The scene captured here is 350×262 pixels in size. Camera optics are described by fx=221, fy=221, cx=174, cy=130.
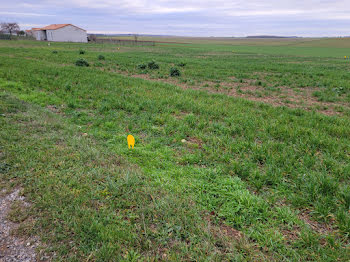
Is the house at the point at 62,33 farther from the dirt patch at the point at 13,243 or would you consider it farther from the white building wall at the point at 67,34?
the dirt patch at the point at 13,243

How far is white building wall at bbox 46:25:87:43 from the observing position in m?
61.8

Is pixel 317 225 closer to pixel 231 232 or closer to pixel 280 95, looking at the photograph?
pixel 231 232

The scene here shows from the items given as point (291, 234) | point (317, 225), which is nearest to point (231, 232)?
point (291, 234)

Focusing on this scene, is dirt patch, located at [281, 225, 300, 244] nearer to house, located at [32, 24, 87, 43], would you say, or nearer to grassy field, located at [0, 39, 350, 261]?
grassy field, located at [0, 39, 350, 261]

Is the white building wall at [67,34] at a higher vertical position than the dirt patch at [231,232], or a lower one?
higher

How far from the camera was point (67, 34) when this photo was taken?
208 feet

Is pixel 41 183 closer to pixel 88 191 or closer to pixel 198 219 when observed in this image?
pixel 88 191

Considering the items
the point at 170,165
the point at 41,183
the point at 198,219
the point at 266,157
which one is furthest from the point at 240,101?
the point at 41,183

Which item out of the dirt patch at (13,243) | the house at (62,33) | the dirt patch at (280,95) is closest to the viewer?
the dirt patch at (13,243)

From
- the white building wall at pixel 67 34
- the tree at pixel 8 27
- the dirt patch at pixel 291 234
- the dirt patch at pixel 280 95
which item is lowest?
the dirt patch at pixel 291 234

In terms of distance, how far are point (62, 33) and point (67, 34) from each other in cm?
128

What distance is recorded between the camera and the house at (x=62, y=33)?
202ft

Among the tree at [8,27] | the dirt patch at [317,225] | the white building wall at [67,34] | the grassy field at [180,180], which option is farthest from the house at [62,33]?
the dirt patch at [317,225]

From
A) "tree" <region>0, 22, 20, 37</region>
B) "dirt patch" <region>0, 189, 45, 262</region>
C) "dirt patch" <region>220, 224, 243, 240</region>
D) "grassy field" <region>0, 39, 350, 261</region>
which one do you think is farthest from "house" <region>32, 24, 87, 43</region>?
"dirt patch" <region>220, 224, 243, 240</region>
